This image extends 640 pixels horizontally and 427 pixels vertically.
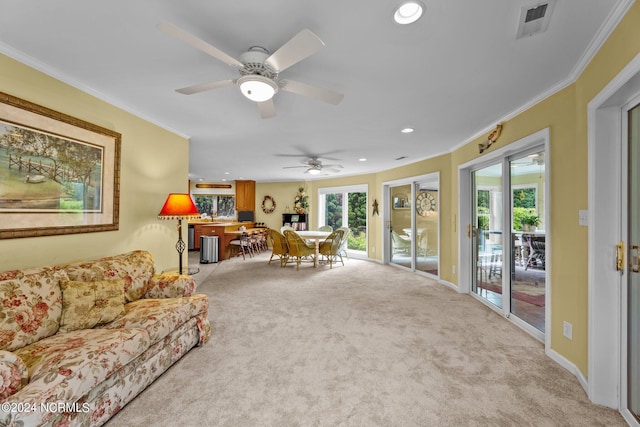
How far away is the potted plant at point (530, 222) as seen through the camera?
9.25 ft

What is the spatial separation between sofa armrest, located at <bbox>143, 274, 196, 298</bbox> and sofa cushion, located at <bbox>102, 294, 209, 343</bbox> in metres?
0.14

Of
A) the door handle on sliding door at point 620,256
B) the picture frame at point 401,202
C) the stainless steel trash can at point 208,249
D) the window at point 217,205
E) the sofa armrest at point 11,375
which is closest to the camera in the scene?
the sofa armrest at point 11,375

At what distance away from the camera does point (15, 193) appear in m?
1.89

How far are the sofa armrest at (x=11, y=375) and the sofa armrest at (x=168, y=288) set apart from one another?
1217mm

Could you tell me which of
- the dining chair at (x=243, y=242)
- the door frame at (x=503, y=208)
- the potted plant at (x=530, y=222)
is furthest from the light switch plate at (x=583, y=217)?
the dining chair at (x=243, y=242)

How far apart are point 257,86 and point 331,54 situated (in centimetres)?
56

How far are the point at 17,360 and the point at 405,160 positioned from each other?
18.3 ft

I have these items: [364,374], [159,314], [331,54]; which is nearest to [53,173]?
[159,314]

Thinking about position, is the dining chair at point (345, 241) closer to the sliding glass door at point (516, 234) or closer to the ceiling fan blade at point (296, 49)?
the sliding glass door at point (516, 234)

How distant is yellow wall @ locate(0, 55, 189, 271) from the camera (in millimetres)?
1944

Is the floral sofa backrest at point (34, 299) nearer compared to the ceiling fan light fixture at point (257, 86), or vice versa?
the floral sofa backrest at point (34, 299)

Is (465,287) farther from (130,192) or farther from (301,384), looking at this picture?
(130,192)

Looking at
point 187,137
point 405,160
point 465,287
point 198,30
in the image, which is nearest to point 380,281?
point 465,287

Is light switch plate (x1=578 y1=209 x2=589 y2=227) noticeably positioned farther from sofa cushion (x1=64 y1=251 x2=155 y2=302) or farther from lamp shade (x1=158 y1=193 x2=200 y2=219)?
sofa cushion (x1=64 y1=251 x2=155 y2=302)
